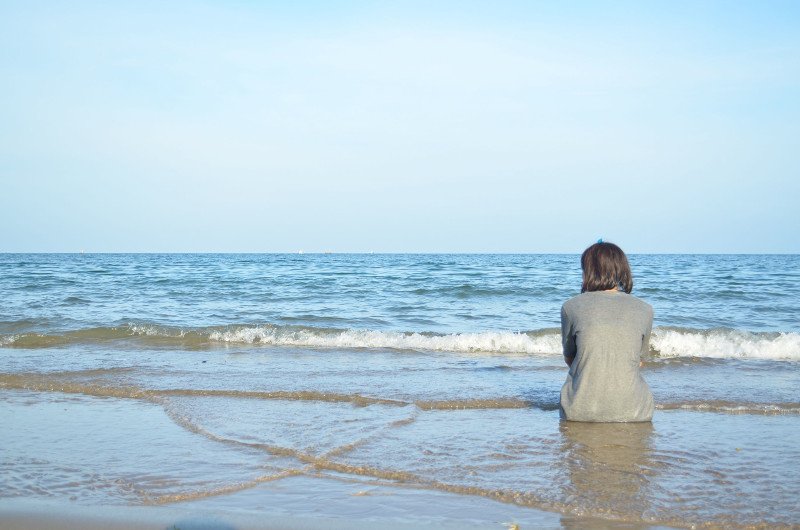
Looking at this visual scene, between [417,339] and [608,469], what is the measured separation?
777cm

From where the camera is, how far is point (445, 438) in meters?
5.27

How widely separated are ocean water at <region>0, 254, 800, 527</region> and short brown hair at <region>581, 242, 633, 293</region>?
107 cm

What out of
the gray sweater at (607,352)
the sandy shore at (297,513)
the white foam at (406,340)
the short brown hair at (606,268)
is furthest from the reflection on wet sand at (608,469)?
the white foam at (406,340)

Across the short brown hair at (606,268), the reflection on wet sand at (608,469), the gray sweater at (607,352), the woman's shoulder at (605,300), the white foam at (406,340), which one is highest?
the short brown hair at (606,268)

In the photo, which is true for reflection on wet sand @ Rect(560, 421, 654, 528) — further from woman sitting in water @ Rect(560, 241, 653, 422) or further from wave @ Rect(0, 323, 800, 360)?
wave @ Rect(0, 323, 800, 360)

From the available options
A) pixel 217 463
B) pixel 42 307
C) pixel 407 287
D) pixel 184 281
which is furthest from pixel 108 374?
pixel 184 281

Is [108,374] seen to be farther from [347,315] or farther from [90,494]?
[347,315]

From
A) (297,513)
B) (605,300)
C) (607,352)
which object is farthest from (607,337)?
(297,513)

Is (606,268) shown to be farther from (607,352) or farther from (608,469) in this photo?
(608,469)

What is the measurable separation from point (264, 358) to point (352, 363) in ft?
4.48

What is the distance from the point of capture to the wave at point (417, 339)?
1112 cm

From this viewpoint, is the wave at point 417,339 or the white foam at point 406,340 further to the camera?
the white foam at point 406,340

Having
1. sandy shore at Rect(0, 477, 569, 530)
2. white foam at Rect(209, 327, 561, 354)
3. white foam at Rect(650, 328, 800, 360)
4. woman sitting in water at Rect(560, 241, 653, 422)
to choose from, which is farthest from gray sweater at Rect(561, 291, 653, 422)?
white foam at Rect(209, 327, 561, 354)

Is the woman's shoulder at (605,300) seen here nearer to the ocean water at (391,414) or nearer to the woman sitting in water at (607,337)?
the woman sitting in water at (607,337)
